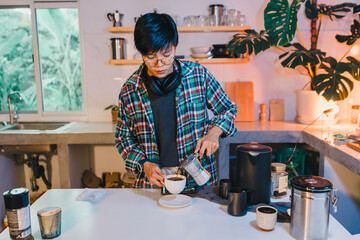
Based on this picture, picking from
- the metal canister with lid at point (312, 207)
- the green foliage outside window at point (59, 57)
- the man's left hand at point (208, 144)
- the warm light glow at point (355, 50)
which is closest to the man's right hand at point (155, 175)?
the man's left hand at point (208, 144)

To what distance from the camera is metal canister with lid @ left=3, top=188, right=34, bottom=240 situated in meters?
0.91

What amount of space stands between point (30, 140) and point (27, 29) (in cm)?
134

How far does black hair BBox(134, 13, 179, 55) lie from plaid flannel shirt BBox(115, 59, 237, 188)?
0.26 metres

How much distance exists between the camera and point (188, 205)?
1.20 meters

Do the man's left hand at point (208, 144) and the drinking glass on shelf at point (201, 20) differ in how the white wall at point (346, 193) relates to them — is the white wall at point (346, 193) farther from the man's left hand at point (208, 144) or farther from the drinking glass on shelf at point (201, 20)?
the drinking glass on shelf at point (201, 20)

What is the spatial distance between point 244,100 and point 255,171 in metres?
1.97

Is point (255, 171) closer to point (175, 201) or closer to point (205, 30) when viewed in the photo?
point (175, 201)

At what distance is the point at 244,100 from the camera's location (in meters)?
3.08

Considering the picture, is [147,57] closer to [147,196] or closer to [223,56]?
[147,196]

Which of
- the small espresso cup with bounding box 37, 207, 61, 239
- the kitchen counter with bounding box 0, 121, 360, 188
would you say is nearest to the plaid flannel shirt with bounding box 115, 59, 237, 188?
the small espresso cup with bounding box 37, 207, 61, 239

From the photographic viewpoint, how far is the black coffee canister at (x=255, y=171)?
1.17 m

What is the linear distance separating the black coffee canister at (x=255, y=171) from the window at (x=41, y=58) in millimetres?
2492

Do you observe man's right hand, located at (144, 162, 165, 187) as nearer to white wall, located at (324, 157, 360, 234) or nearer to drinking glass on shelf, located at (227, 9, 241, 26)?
white wall, located at (324, 157, 360, 234)

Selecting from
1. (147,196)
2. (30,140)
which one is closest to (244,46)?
(147,196)
